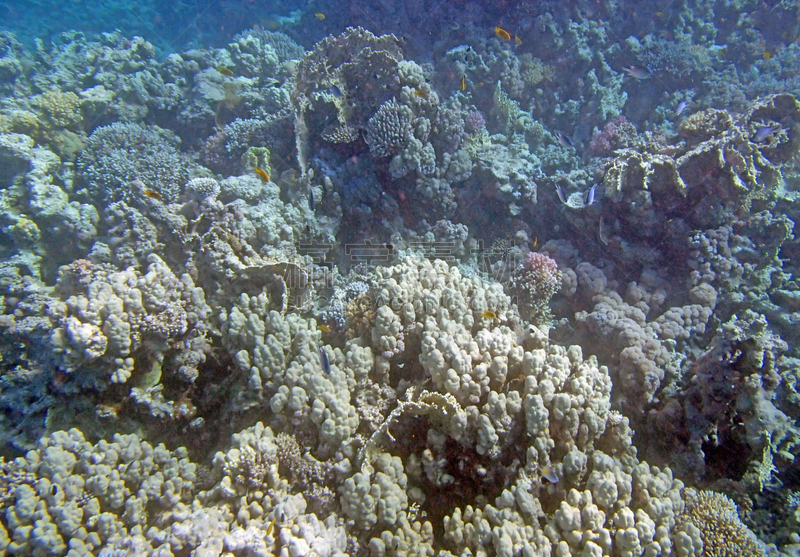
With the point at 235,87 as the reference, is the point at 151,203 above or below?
below

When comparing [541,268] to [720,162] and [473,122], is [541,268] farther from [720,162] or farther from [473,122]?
[473,122]

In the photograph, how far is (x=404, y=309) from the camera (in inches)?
154

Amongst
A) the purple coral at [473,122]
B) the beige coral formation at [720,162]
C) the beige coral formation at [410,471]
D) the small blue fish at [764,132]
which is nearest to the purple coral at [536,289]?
the beige coral formation at [410,471]

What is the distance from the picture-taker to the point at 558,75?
29.1 feet

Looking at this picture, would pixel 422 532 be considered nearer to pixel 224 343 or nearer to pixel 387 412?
pixel 387 412

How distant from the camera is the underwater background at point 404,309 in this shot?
2975mm

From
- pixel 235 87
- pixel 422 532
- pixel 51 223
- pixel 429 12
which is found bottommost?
pixel 422 532

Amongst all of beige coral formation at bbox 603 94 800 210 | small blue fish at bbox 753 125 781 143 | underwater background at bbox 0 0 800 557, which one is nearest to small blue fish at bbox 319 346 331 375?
underwater background at bbox 0 0 800 557

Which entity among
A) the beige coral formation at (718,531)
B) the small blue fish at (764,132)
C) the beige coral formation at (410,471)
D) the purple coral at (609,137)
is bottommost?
the beige coral formation at (718,531)

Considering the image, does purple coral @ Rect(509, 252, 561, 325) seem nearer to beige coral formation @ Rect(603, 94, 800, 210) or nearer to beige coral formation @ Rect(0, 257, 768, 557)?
beige coral formation @ Rect(0, 257, 768, 557)

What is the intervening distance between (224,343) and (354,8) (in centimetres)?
1016

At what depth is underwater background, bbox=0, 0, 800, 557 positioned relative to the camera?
2.97 meters

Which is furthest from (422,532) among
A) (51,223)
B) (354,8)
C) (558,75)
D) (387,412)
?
(354,8)

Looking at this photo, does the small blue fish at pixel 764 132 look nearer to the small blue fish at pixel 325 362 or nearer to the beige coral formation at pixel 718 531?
the beige coral formation at pixel 718 531
